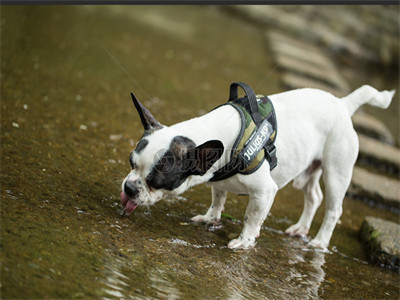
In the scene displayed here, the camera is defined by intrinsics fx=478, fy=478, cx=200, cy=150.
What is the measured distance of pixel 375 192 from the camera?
20.4ft

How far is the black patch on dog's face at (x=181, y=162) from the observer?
3.39 metres

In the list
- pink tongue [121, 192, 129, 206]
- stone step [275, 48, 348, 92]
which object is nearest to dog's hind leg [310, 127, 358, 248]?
pink tongue [121, 192, 129, 206]

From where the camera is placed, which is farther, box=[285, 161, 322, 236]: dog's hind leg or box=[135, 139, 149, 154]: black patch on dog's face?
box=[285, 161, 322, 236]: dog's hind leg

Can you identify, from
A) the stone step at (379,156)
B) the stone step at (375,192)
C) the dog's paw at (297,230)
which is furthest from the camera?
the stone step at (379,156)

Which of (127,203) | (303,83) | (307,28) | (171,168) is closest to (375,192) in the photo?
(171,168)

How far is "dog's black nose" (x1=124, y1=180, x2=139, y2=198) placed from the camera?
136 inches

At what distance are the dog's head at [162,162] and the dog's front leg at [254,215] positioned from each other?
24.6 inches

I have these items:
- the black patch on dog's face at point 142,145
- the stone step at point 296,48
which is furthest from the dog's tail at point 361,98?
the stone step at point 296,48

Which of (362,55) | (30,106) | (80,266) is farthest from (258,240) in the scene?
(362,55)

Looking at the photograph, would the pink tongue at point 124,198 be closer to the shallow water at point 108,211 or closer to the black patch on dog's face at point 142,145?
the shallow water at point 108,211

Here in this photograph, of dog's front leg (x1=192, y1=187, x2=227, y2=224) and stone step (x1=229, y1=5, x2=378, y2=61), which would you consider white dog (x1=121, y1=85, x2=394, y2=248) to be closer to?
dog's front leg (x1=192, y1=187, x2=227, y2=224)

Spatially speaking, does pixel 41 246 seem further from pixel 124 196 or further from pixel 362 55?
pixel 362 55

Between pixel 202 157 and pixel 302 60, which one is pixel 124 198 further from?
pixel 302 60

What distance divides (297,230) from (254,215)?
1.05 metres
